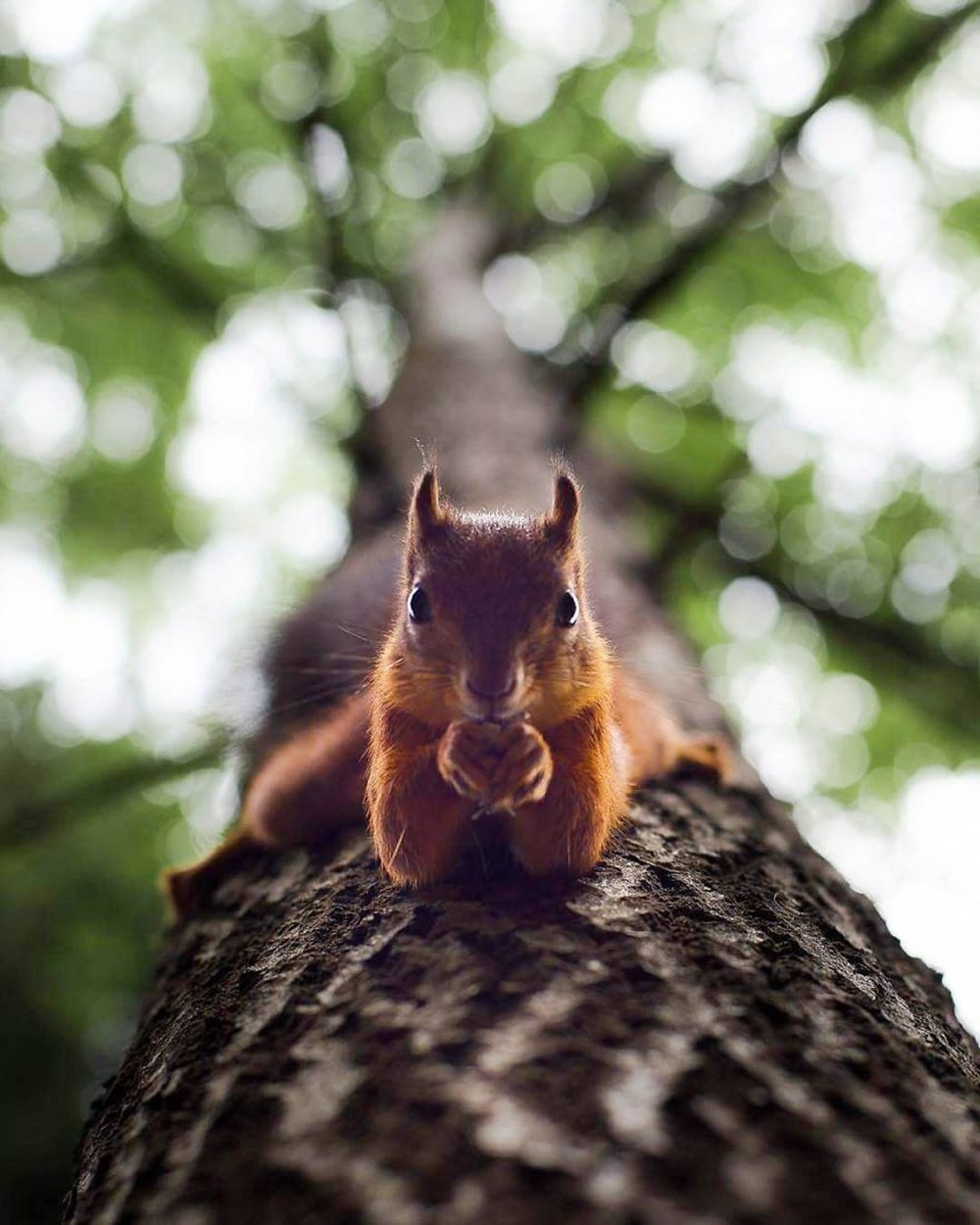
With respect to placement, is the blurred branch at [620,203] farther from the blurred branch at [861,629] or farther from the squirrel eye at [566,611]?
the squirrel eye at [566,611]

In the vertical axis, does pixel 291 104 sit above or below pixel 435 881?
above

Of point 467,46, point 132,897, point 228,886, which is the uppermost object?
point 467,46

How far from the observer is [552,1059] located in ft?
3.87

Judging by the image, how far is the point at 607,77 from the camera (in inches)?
265

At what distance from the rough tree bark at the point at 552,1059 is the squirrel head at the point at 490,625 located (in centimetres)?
32

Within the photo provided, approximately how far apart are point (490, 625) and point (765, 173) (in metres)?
4.29

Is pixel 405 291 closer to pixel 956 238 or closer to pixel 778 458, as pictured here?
pixel 778 458

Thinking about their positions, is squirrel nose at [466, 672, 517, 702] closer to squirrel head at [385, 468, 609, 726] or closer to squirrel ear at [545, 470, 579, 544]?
squirrel head at [385, 468, 609, 726]

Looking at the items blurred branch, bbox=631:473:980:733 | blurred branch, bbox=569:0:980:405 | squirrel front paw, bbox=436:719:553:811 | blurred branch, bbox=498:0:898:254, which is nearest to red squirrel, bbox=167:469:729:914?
squirrel front paw, bbox=436:719:553:811

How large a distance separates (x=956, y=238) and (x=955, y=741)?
9.33 ft

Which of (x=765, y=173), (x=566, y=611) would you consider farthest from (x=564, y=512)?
(x=765, y=173)

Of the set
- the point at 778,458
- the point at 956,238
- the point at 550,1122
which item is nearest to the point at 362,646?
the point at 550,1122

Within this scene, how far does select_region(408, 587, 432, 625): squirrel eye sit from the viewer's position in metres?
1.84

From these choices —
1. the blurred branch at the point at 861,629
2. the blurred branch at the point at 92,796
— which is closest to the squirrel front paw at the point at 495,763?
the blurred branch at the point at 92,796
